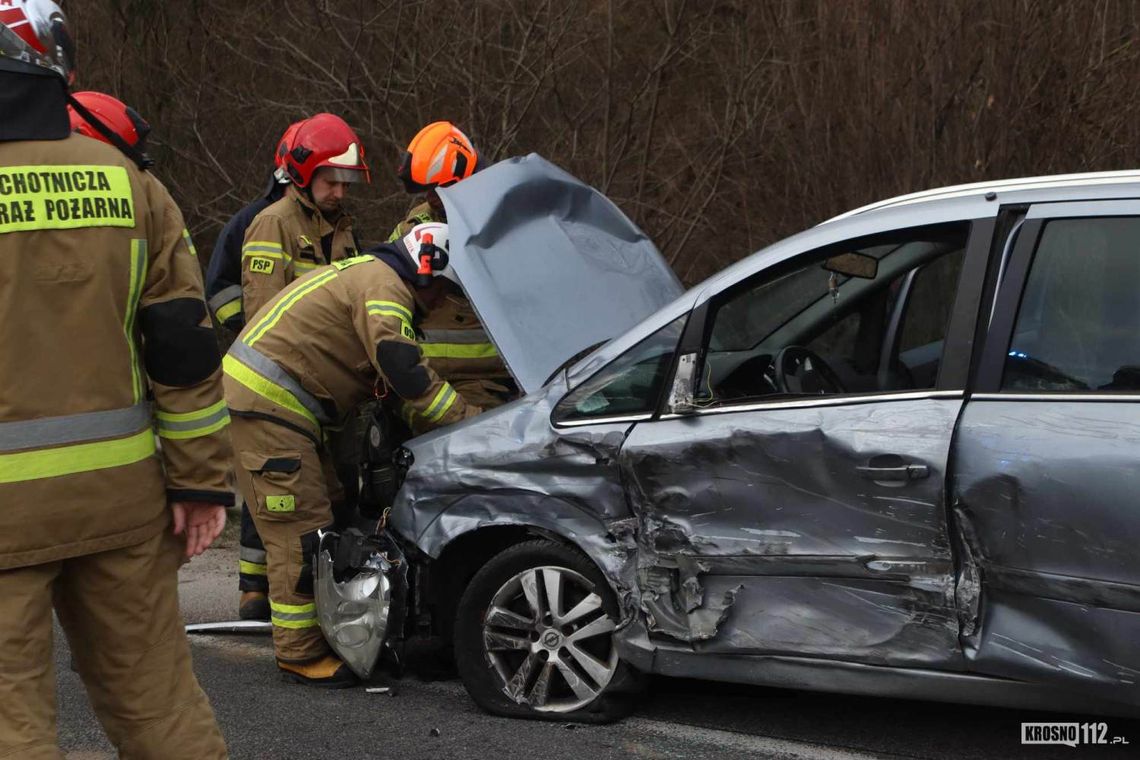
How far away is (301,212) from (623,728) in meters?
3.08

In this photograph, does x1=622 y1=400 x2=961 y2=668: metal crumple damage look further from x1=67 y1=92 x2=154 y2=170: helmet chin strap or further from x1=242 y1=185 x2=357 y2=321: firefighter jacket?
x1=242 y1=185 x2=357 y2=321: firefighter jacket

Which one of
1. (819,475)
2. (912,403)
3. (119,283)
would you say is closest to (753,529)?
(819,475)

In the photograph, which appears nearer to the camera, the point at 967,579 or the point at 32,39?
the point at 32,39

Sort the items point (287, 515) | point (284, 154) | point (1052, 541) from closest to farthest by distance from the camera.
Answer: point (1052, 541) < point (287, 515) < point (284, 154)

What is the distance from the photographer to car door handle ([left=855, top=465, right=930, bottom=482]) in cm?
352

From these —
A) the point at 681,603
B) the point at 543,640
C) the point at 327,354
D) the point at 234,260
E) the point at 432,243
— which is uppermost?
the point at 432,243

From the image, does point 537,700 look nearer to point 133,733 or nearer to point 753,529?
point 753,529

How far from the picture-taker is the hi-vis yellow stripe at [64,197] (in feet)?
8.63

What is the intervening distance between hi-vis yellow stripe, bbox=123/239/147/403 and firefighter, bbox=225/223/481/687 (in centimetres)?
184

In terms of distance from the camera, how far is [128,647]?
2820mm

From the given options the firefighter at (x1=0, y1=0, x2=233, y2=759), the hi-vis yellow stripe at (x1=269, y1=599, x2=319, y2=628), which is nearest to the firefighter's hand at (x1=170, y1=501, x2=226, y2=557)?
the firefighter at (x1=0, y1=0, x2=233, y2=759)

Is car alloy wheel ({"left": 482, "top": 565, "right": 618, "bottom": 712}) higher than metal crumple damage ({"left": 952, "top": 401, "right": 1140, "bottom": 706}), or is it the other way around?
metal crumple damage ({"left": 952, "top": 401, "right": 1140, "bottom": 706})

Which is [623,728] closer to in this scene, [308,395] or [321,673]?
[321,673]

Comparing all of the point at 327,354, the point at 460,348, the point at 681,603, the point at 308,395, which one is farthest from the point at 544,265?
the point at 681,603
